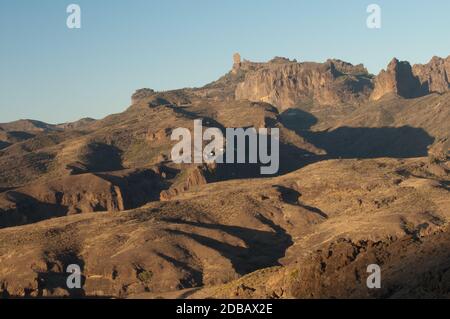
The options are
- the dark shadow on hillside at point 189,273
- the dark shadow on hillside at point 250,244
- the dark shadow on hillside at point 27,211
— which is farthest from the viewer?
the dark shadow on hillside at point 27,211

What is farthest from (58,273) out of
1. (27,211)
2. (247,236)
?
(27,211)

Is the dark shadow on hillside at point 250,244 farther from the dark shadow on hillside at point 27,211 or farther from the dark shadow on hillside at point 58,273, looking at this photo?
the dark shadow on hillside at point 27,211

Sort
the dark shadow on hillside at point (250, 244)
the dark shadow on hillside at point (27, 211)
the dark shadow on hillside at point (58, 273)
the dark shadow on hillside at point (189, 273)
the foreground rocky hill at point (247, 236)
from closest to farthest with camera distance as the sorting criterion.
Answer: the foreground rocky hill at point (247, 236), the dark shadow on hillside at point (58, 273), the dark shadow on hillside at point (189, 273), the dark shadow on hillside at point (250, 244), the dark shadow on hillside at point (27, 211)

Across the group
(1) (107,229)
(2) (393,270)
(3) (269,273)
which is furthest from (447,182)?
(2) (393,270)

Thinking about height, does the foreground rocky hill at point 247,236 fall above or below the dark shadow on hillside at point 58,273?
above

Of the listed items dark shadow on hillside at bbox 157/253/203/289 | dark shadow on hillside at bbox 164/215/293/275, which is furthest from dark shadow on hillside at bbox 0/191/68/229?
dark shadow on hillside at bbox 157/253/203/289

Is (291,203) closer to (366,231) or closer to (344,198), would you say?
(344,198)

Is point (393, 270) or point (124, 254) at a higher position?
point (393, 270)

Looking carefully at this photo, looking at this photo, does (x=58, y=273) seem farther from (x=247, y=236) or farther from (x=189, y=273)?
(x=247, y=236)

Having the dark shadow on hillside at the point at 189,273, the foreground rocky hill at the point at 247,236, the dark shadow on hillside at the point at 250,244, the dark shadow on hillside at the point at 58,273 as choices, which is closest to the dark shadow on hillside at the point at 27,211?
the foreground rocky hill at the point at 247,236
